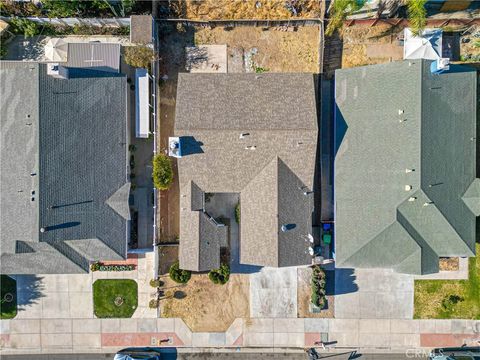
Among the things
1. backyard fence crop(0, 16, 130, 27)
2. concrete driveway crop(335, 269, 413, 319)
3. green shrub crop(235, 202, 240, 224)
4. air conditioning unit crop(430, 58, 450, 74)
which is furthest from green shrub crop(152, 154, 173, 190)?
air conditioning unit crop(430, 58, 450, 74)

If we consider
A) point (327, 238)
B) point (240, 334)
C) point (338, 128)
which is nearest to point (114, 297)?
point (240, 334)

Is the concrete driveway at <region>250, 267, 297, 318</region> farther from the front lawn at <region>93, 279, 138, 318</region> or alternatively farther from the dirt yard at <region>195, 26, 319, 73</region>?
the dirt yard at <region>195, 26, 319, 73</region>

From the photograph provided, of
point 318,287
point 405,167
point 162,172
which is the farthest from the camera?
point 318,287

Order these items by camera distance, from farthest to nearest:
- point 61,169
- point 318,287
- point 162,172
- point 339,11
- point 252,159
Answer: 1. point 318,287
2. point 162,172
3. point 339,11
4. point 252,159
5. point 61,169

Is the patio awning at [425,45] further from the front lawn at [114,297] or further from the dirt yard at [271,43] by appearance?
the front lawn at [114,297]

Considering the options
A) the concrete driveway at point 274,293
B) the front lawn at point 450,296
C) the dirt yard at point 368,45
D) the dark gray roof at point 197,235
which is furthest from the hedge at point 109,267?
the dirt yard at point 368,45

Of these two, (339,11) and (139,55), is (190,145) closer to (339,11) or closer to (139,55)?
(139,55)
